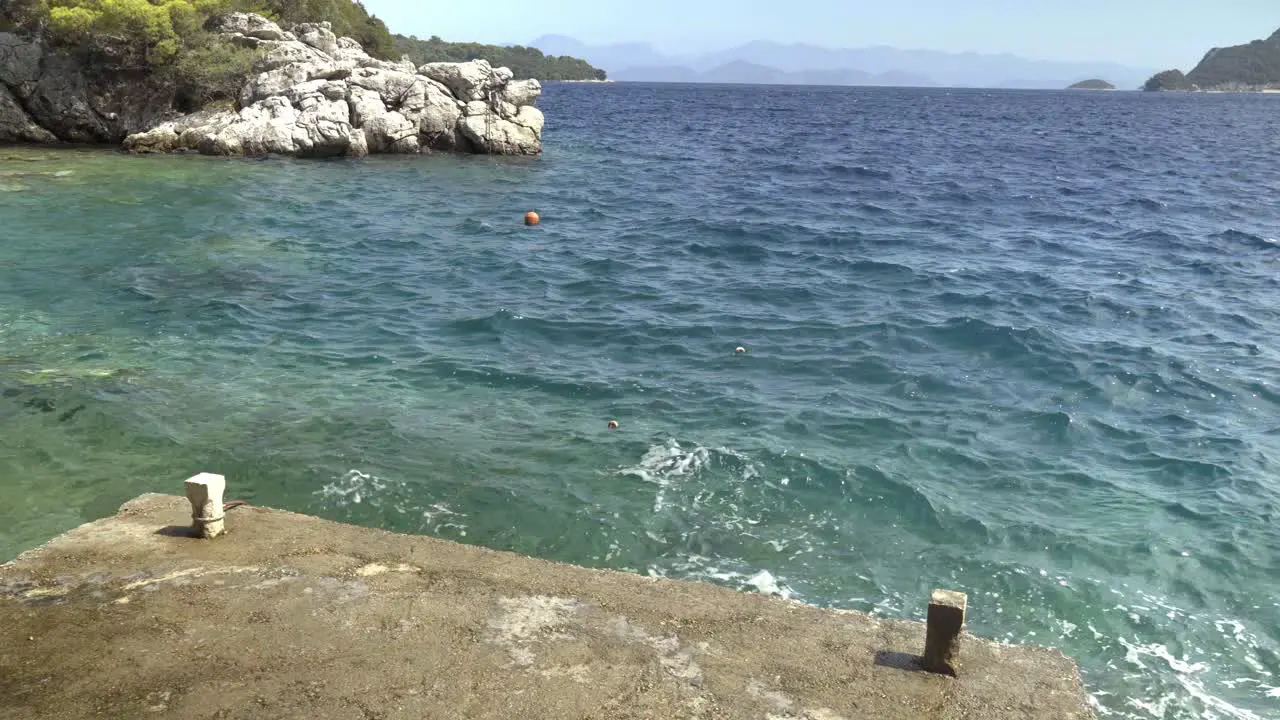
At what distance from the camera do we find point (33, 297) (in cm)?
1933

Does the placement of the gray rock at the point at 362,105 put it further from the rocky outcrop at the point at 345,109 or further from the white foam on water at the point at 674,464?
the white foam on water at the point at 674,464

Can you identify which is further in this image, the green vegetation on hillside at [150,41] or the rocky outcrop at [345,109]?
the rocky outcrop at [345,109]

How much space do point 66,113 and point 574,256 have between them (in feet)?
94.3

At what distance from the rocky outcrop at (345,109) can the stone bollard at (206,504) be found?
35.9 metres

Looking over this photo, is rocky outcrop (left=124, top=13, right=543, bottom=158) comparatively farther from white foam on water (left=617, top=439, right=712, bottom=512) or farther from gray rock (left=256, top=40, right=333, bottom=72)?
white foam on water (left=617, top=439, right=712, bottom=512)

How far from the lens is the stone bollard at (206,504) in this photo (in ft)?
29.3

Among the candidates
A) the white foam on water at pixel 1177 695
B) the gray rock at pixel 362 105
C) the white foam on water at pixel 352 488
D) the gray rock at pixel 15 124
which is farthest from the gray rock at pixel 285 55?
the white foam on water at pixel 1177 695

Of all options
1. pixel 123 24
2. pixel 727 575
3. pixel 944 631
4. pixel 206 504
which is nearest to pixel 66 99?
pixel 123 24

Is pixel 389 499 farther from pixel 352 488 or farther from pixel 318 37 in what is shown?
pixel 318 37

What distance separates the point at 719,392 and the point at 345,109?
32830 mm

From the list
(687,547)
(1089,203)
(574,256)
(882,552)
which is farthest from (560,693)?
(1089,203)

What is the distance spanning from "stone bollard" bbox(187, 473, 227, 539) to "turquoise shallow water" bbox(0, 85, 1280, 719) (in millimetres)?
2575

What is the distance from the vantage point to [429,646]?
295 inches

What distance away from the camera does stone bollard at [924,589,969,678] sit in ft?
23.4
